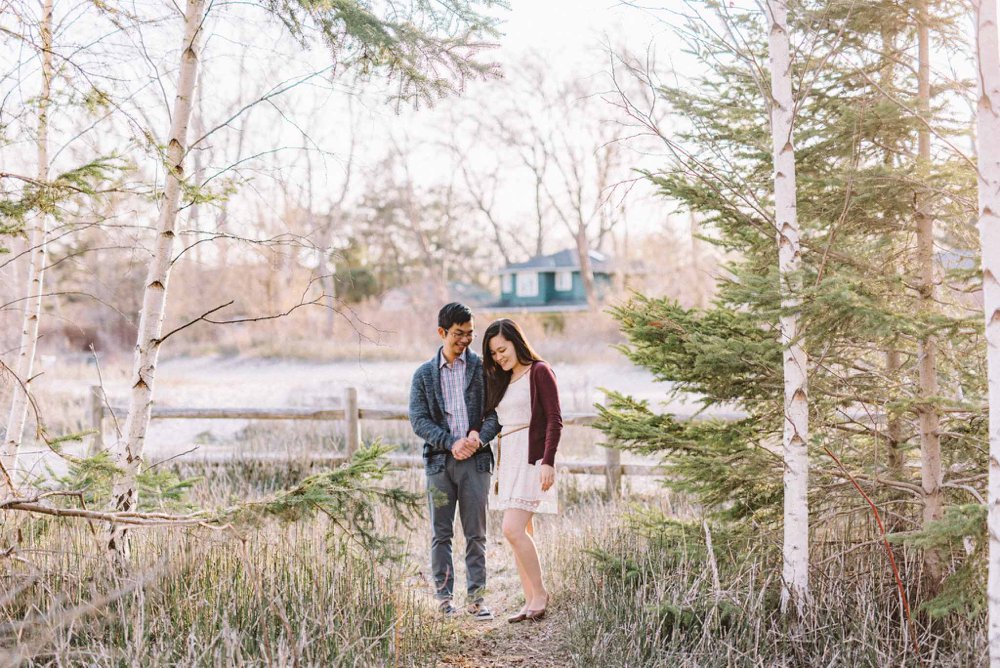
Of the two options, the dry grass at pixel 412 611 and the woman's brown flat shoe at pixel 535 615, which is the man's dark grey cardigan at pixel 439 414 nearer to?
the dry grass at pixel 412 611

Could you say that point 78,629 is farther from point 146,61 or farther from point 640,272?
point 640,272

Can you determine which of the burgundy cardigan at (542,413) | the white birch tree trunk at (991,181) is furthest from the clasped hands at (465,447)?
the white birch tree trunk at (991,181)

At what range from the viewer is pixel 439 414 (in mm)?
4754

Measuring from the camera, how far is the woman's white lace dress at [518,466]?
4.50 metres

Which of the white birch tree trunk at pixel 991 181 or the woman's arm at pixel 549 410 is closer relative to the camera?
the white birch tree trunk at pixel 991 181

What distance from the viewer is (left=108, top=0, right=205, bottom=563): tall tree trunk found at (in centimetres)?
404

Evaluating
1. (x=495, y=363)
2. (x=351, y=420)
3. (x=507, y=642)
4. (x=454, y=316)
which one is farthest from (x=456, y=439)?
(x=351, y=420)

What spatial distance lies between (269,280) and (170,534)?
23.4 m

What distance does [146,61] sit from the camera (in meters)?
4.15

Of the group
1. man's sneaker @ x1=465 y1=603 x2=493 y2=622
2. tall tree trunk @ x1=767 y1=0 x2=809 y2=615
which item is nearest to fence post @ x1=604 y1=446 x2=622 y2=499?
man's sneaker @ x1=465 y1=603 x2=493 y2=622

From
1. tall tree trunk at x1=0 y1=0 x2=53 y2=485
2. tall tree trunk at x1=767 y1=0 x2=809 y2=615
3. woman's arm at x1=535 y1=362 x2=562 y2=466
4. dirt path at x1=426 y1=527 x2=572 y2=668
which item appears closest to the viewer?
tall tree trunk at x1=767 y1=0 x2=809 y2=615

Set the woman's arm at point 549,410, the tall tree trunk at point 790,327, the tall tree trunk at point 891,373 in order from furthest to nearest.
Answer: the woman's arm at point 549,410
the tall tree trunk at point 891,373
the tall tree trunk at point 790,327

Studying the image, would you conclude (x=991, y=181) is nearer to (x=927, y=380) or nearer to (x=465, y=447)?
(x=927, y=380)

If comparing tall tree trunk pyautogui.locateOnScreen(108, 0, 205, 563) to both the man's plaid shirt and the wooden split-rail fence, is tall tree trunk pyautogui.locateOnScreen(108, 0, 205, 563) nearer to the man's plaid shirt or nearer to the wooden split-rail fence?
the man's plaid shirt
